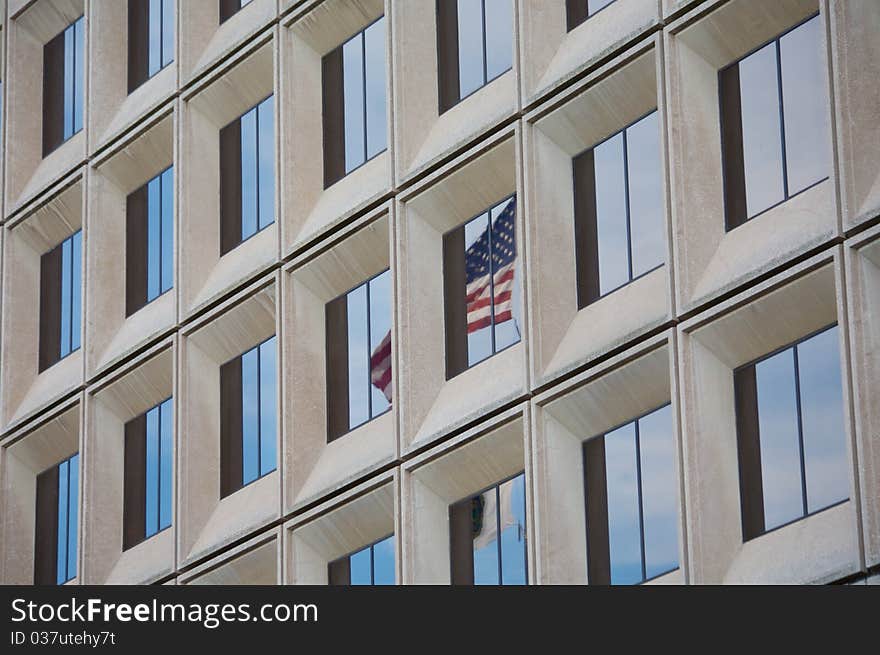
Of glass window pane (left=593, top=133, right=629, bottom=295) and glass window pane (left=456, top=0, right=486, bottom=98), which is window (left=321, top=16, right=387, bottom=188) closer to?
glass window pane (left=456, top=0, right=486, bottom=98)

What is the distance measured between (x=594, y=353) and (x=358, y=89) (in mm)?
8481

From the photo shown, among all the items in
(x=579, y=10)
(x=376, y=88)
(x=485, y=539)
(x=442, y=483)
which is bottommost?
(x=485, y=539)

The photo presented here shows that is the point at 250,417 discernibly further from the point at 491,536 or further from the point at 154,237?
the point at 491,536

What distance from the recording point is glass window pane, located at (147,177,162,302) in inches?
1710

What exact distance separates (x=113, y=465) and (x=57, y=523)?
263 centimetres

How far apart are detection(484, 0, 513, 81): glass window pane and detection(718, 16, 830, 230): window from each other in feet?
15.3

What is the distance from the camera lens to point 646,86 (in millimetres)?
33875

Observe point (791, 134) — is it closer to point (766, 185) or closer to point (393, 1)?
point (766, 185)

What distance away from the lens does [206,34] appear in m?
42.5

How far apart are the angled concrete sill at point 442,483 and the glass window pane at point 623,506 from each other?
64.9 inches

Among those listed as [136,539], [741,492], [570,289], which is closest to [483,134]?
[570,289]

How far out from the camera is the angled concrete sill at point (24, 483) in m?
44.6

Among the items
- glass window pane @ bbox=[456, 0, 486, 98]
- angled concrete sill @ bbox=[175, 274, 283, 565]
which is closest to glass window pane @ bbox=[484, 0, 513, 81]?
glass window pane @ bbox=[456, 0, 486, 98]

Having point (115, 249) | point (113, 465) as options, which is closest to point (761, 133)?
point (115, 249)
